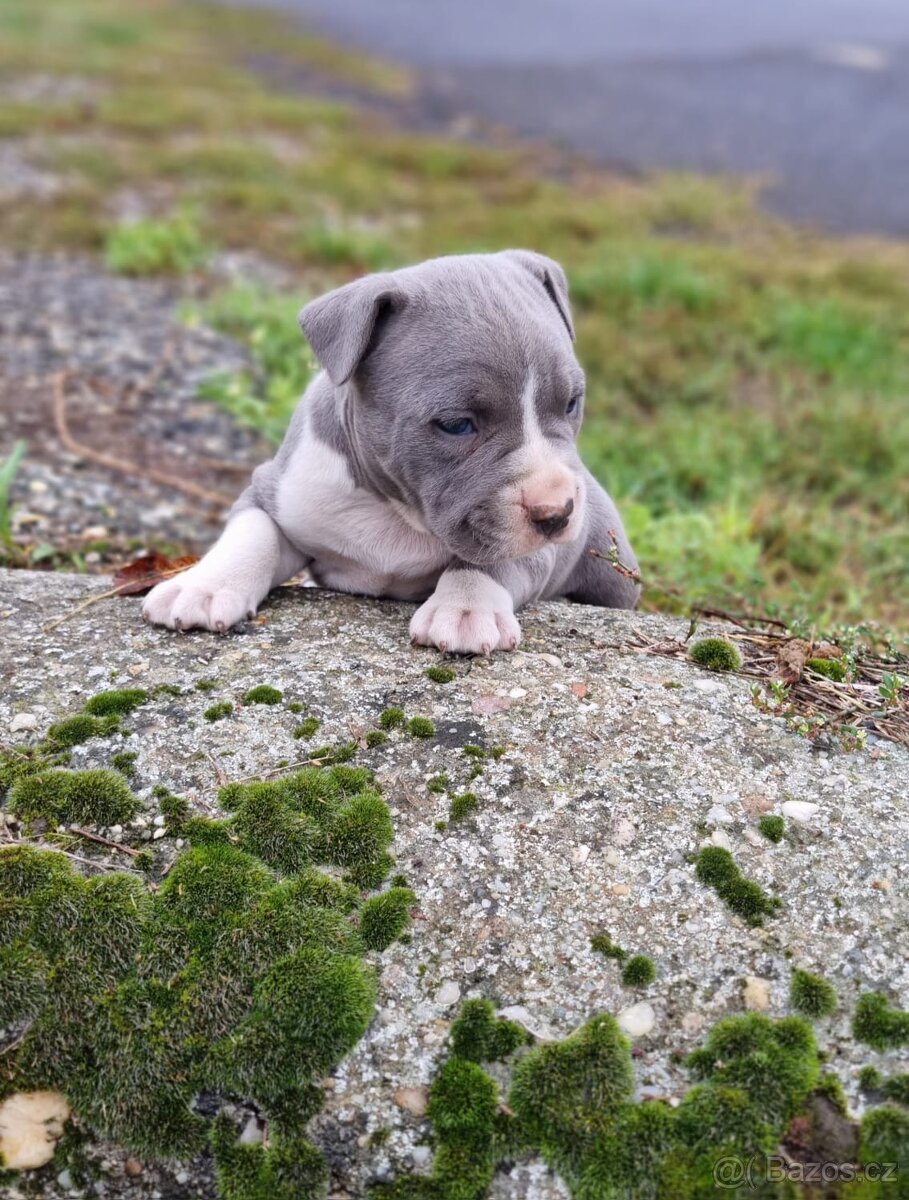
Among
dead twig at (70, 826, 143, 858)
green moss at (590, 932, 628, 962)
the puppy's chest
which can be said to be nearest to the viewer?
green moss at (590, 932, 628, 962)

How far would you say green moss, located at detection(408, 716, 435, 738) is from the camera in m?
3.26

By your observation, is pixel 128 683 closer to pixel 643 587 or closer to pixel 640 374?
pixel 643 587

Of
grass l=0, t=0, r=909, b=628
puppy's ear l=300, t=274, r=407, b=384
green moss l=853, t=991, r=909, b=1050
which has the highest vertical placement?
puppy's ear l=300, t=274, r=407, b=384

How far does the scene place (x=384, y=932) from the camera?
2727 mm

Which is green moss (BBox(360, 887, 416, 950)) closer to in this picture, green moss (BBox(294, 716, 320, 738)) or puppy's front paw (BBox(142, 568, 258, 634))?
green moss (BBox(294, 716, 320, 738))

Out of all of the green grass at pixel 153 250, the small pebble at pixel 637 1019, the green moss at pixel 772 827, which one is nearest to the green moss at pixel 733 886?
the green moss at pixel 772 827

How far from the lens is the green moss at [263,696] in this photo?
3367mm

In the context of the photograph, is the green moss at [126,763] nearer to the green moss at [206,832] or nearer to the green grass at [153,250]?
the green moss at [206,832]

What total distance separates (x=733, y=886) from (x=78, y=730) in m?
1.78

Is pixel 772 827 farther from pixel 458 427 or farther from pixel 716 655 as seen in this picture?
pixel 458 427

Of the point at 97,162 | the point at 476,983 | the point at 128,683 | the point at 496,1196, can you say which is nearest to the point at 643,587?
the point at 128,683

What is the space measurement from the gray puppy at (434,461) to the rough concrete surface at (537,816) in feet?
0.56

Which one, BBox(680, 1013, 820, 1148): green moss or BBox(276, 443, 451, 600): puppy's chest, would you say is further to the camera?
BBox(276, 443, 451, 600): puppy's chest

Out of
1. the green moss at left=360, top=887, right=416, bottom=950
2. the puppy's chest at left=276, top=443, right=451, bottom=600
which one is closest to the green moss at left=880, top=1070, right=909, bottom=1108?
the green moss at left=360, top=887, right=416, bottom=950
